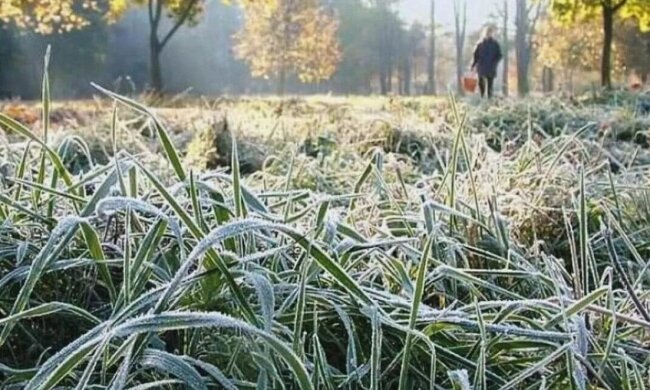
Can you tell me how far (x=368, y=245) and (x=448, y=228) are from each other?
0.99ft

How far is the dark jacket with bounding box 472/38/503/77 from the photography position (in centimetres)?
995

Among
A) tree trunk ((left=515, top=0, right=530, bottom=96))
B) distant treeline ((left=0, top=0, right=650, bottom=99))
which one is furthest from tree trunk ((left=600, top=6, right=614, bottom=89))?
tree trunk ((left=515, top=0, right=530, bottom=96))

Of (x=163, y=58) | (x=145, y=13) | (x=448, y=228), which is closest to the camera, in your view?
(x=448, y=228)

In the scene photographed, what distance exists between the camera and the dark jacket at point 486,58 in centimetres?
995

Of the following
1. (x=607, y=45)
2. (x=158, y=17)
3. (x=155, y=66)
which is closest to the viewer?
(x=607, y=45)

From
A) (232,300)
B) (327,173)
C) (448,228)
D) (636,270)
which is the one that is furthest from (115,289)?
(327,173)

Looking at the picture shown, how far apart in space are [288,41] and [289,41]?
4cm

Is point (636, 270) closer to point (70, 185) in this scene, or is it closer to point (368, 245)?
point (368, 245)

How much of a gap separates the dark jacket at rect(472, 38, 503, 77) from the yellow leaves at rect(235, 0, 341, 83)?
56.4 feet

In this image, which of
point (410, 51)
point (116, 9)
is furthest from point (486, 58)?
point (410, 51)

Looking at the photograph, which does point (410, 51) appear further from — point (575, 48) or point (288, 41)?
point (288, 41)

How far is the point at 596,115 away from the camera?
4.61 m

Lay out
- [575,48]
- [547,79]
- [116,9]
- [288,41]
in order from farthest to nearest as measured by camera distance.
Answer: [547,79], [575,48], [288,41], [116,9]

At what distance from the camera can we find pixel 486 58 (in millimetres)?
9984
